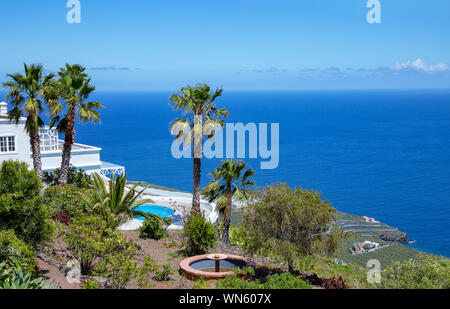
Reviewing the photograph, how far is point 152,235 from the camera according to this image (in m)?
18.3

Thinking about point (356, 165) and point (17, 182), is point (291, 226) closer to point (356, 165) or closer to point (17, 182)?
point (17, 182)

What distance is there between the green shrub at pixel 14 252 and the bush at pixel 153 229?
7.79m

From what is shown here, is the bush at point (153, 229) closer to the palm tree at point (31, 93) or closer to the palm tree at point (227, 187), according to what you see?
the palm tree at point (227, 187)

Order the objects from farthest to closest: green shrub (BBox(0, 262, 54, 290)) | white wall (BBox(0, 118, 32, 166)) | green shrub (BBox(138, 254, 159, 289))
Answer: white wall (BBox(0, 118, 32, 166)) → green shrub (BBox(138, 254, 159, 289)) → green shrub (BBox(0, 262, 54, 290))

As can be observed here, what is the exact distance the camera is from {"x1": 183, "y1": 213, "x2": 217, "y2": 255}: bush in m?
16.2

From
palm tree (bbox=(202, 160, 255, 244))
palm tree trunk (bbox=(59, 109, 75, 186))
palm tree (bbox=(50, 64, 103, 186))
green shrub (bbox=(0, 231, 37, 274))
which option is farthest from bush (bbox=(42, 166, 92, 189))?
green shrub (bbox=(0, 231, 37, 274))

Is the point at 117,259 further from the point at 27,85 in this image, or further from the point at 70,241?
the point at 27,85

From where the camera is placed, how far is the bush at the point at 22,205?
1102 cm

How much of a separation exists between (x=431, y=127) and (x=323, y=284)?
6079 inches

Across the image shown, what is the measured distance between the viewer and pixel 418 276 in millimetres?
13695

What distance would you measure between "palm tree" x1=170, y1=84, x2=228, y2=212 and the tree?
515 cm

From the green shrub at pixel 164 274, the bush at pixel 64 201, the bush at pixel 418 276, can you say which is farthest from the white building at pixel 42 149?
the bush at pixel 418 276

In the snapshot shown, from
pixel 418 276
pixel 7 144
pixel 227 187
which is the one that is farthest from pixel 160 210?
pixel 418 276

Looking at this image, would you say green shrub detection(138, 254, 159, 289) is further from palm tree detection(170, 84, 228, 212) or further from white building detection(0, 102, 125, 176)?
white building detection(0, 102, 125, 176)
